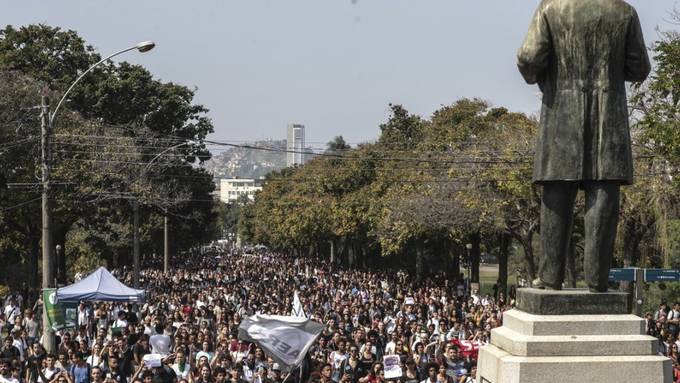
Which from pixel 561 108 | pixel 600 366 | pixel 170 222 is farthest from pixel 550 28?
pixel 170 222

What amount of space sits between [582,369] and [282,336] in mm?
7304

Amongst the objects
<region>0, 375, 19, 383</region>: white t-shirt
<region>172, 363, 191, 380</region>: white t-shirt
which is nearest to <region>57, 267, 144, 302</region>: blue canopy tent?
<region>172, 363, 191, 380</region>: white t-shirt

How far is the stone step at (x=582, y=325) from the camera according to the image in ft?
28.5

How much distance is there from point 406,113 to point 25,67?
28.7m

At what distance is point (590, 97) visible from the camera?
29.9ft

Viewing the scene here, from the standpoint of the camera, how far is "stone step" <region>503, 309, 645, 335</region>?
868cm

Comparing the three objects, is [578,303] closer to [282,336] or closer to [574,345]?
[574,345]

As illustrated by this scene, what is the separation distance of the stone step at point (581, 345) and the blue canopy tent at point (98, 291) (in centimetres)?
1510

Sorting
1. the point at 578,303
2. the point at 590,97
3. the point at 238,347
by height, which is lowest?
the point at 238,347

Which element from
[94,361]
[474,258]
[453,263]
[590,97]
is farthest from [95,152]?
[590,97]

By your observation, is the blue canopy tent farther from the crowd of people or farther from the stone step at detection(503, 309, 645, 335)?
the stone step at detection(503, 309, 645, 335)

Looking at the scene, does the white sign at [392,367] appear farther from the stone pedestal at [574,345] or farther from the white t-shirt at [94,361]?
the stone pedestal at [574,345]

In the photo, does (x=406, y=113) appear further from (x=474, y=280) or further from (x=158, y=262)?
(x=474, y=280)

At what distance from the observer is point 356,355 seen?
17531mm
